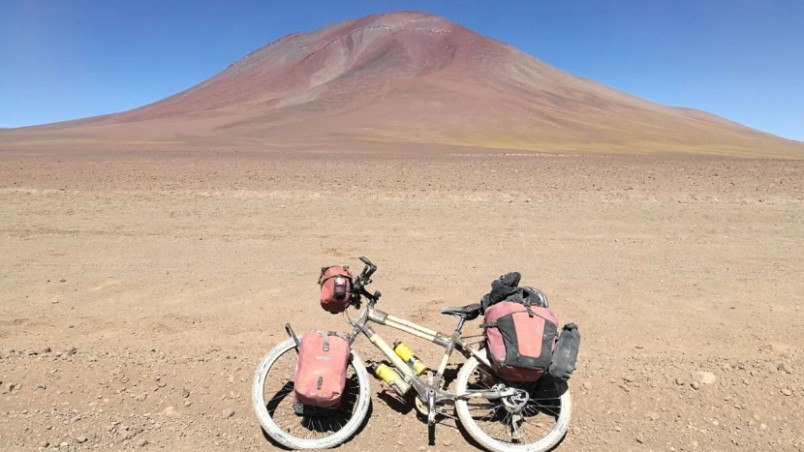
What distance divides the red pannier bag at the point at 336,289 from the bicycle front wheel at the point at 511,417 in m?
0.84

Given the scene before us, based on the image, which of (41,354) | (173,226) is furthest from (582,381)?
(173,226)

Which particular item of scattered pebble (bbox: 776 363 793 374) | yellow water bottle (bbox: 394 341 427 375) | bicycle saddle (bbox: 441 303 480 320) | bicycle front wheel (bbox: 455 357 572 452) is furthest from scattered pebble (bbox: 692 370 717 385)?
yellow water bottle (bbox: 394 341 427 375)

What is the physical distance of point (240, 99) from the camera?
11575 centimetres

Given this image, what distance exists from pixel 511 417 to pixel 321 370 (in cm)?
121

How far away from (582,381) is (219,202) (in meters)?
9.56

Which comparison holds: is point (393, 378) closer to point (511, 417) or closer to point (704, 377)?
point (511, 417)

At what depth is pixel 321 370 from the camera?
9.70 feet

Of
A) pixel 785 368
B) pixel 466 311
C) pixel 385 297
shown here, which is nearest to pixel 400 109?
pixel 385 297

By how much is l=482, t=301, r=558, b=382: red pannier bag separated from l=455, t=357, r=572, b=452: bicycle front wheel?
259 millimetres

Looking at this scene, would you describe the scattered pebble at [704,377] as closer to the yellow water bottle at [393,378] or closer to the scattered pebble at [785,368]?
the scattered pebble at [785,368]

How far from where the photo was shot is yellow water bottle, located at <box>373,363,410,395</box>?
3.17 m

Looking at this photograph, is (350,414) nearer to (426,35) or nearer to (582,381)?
(582,381)

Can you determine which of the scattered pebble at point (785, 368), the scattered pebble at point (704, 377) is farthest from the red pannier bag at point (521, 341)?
the scattered pebble at point (785, 368)

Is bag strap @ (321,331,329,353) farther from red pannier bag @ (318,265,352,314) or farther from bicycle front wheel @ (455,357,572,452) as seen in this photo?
bicycle front wheel @ (455,357,572,452)
